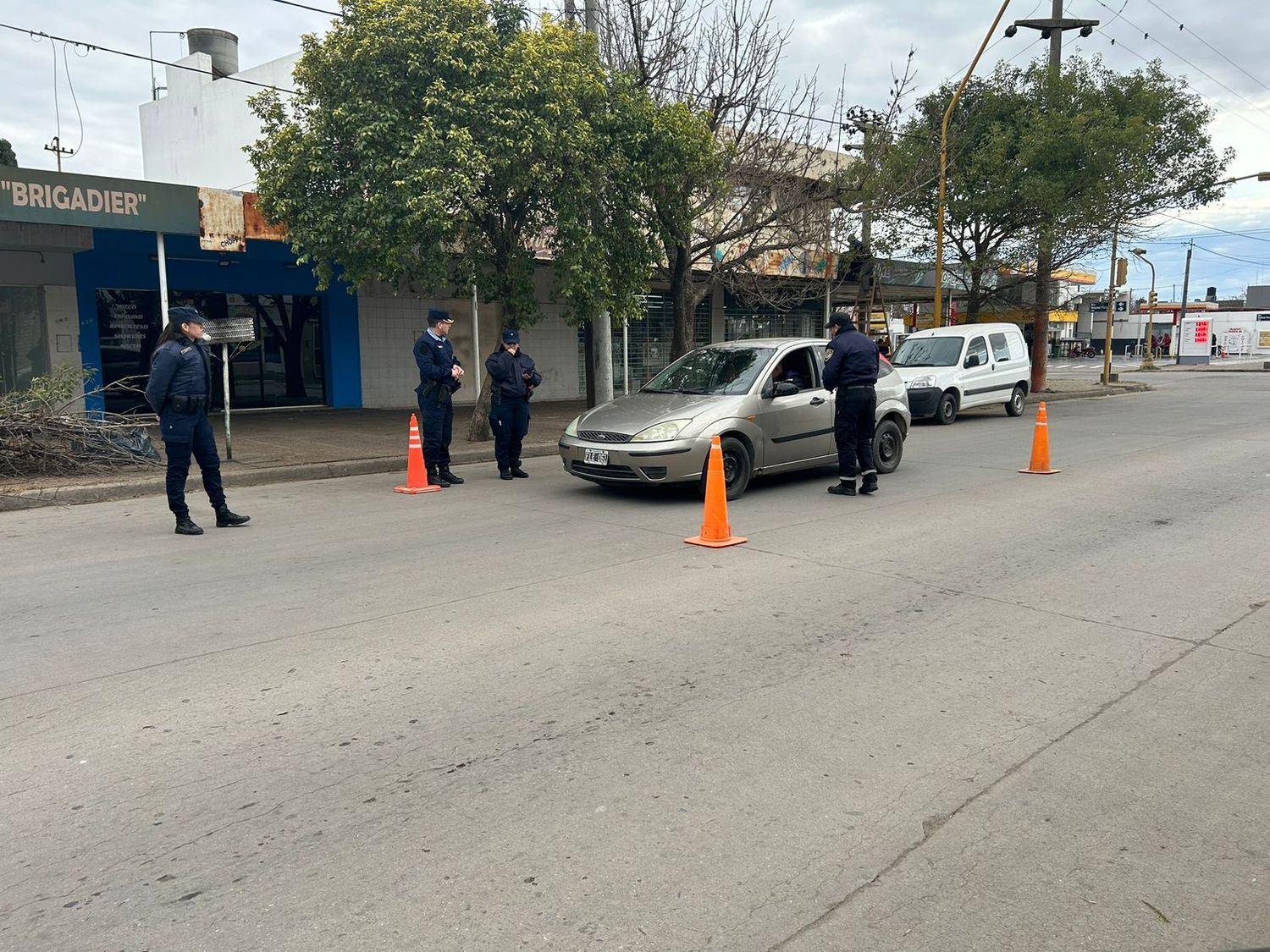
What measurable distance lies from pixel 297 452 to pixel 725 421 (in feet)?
22.9

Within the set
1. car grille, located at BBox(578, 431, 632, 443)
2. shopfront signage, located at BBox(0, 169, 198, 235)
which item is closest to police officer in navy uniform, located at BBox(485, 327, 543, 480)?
car grille, located at BBox(578, 431, 632, 443)

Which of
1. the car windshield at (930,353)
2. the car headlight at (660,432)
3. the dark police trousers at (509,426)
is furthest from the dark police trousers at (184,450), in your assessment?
the car windshield at (930,353)

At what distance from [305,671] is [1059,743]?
3448 millimetres

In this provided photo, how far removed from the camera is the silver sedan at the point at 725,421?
900cm

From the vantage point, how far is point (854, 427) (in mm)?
9680

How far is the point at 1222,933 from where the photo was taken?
2.67 meters

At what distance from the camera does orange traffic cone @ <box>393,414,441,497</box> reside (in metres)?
10.5

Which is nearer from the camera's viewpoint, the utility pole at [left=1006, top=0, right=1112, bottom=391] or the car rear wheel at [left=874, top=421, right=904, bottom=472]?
the car rear wheel at [left=874, top=421, right=904, bottom=472]

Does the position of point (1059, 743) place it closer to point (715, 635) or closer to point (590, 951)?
point (715, 635)

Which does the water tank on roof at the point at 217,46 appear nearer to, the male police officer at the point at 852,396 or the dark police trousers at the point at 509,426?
the dark police trousers at the point at 509,426

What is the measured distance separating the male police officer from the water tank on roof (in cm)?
2213

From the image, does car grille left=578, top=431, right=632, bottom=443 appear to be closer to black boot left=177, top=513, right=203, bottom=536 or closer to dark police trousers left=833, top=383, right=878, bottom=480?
dark police trousers left=833, top=383, right=878, bottom=480

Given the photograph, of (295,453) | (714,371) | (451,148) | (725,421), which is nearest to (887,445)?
(714,371)

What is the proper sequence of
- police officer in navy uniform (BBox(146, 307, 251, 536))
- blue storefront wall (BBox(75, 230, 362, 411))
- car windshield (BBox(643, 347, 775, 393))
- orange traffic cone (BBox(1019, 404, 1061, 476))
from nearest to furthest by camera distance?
police officer in navy uniform (BBox(146, 307, 251, 536)) < car windshield (BBox(643, 347, 775, 393)) < orange traffic cone (BBox(1019, 404, 1061, 476)) < blue storefront wall (BBox(75, 230, 362, 411))
